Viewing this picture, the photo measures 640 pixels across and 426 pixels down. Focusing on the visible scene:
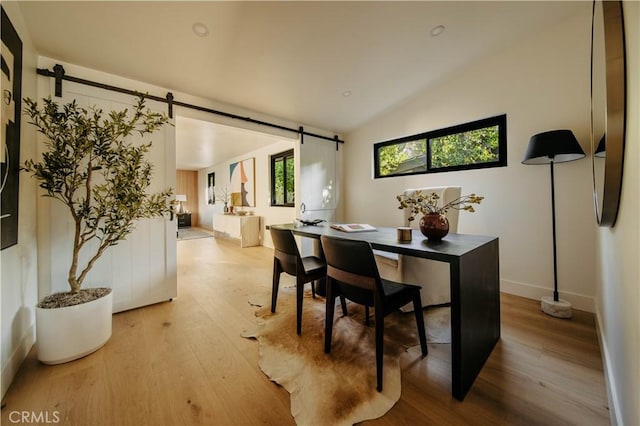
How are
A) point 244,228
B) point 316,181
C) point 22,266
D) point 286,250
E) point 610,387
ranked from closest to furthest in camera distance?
point 610,387, point 22,266, point 286,250, point 316,181, point 244,228

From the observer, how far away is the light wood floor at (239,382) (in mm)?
1192

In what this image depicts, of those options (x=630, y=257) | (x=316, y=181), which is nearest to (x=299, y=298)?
(x=630, y=257)

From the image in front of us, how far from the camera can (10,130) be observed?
143 cm

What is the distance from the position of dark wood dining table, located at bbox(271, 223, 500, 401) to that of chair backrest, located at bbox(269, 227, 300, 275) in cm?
63

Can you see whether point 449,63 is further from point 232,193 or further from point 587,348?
point 232,193

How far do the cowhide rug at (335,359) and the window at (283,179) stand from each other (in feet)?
9.72

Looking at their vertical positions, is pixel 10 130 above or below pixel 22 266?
above

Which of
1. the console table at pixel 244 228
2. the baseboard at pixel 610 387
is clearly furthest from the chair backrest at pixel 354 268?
the console table at pixel 244 228

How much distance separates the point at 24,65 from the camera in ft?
5.47

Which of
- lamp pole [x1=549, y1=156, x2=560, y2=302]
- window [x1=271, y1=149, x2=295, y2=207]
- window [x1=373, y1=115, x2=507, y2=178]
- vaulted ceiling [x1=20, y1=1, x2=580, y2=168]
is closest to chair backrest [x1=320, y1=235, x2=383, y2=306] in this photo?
vaulted ceiling [x1=20, y1=1, x2=580, y2=168]

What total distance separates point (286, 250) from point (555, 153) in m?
2.45

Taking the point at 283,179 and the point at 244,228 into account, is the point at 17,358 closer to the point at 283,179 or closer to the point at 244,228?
the point at 244,228

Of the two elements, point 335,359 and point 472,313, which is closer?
point 472,313

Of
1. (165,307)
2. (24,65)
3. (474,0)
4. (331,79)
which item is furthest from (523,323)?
(24,65)
